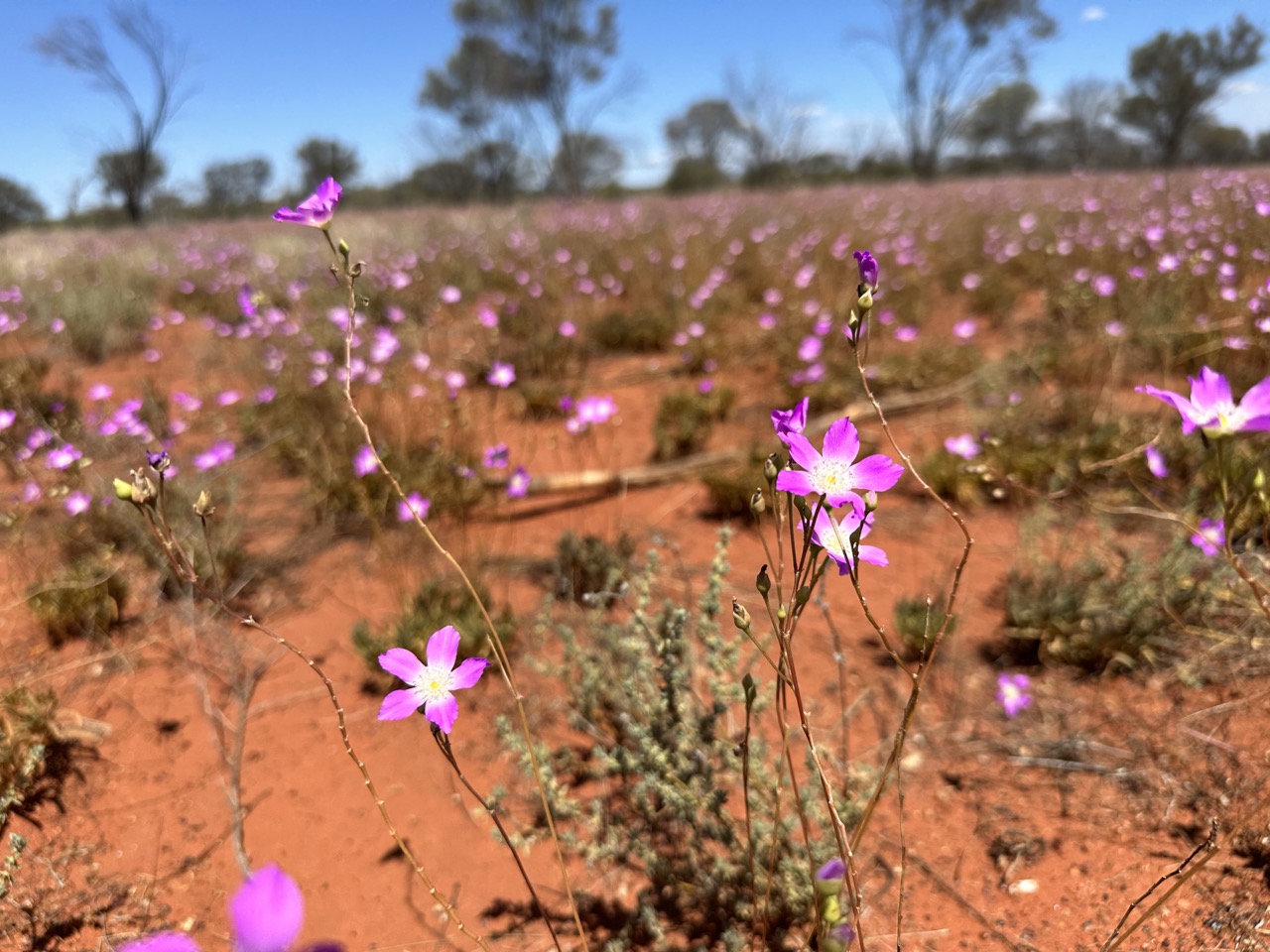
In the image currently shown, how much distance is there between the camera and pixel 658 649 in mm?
1550

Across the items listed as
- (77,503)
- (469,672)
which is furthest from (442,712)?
(77,503)

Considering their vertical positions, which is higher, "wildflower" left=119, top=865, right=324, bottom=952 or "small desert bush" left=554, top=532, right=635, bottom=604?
"wildflower" left=119, top=865, right=324, bottom=952

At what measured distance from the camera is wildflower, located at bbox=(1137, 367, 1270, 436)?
915 millimetres

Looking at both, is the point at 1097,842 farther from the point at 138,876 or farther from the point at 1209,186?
the point at 1209,186

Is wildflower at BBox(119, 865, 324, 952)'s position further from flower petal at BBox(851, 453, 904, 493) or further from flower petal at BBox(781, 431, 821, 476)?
flower petal at BBox(851, 453, 904, 493)

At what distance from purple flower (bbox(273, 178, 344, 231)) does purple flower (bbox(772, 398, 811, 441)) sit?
96 centimetres

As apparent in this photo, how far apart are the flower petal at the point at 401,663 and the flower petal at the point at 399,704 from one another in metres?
0.03

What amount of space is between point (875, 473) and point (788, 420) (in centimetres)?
16

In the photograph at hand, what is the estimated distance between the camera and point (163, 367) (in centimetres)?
577

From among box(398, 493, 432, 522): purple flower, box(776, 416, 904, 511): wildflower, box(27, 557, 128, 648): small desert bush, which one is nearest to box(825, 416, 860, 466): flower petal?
box(776, 416, 904, 511): wildflower

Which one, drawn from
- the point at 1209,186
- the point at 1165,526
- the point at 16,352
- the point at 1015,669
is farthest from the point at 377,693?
the point at 1209,186

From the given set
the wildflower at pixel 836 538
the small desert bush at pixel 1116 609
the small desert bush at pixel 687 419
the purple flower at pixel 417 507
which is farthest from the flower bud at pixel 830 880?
the small desert bush at pixel 687 419

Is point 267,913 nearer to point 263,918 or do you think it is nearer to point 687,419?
point 263,918

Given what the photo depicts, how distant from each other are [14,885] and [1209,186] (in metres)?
11.5
